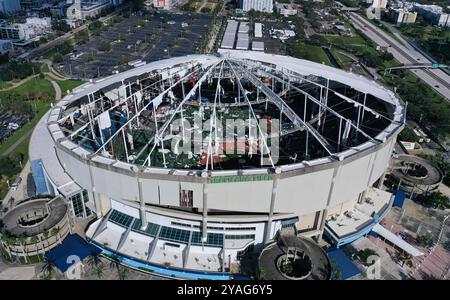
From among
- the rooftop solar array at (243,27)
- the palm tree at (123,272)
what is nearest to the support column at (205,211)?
the palm tree at (123,272)

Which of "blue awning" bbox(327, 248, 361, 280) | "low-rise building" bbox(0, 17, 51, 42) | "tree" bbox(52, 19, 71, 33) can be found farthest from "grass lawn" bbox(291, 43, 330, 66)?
"low-rise building" bbox(0, 17, 51, 42)

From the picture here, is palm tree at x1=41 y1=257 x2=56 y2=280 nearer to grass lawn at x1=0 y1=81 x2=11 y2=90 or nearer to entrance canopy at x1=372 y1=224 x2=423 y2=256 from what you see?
entrance canopy at x1=372 y1=224 x2=423 y2=256

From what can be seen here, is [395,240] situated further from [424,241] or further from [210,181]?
[210,181]

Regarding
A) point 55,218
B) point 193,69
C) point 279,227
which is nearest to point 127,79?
point 193,69

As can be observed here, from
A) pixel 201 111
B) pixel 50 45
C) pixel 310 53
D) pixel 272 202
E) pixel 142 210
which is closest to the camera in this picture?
pixel 272 202

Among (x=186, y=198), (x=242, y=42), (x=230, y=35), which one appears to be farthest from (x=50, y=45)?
(x=186, y=198)
